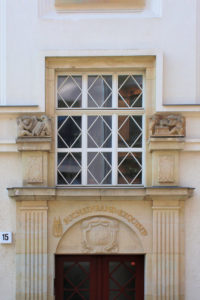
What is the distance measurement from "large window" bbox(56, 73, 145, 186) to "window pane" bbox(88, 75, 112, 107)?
0.02 metres

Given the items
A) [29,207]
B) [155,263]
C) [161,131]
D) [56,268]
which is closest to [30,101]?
[29,207]

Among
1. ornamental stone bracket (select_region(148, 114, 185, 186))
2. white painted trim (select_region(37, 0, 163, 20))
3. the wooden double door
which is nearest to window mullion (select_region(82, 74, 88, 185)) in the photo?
white painted trim (select_region(37, 0, 163, 20))

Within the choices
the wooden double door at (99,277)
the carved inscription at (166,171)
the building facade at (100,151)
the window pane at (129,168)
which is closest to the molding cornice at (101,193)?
the building facade at (100,151)

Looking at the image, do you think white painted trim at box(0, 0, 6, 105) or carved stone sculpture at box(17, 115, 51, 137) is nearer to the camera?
carved stone sculpture at box(17, 115, 51, 137)

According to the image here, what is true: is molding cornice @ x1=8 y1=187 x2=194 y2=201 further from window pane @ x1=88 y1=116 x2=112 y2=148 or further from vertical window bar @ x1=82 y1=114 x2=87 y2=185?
window pane @ x1=88 y1=116 x2=112 y2=148

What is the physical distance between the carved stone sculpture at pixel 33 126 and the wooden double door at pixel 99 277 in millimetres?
2398

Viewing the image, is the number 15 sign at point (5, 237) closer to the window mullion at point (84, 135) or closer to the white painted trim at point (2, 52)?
the window mullion at point (84, 135)

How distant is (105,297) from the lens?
8.80 metres

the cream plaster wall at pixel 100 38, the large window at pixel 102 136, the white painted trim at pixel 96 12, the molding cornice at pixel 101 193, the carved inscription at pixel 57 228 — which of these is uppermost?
the white painted trim at pixel 96 12

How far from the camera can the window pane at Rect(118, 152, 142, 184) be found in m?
8.76

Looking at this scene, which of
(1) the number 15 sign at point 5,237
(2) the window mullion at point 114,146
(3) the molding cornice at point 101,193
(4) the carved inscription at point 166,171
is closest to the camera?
(3) the molding cornice at point 101,193

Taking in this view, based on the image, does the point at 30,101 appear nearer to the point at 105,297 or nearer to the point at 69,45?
the point at 69,45

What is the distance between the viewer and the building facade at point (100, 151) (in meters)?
8.41

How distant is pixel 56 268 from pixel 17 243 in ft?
3.02
